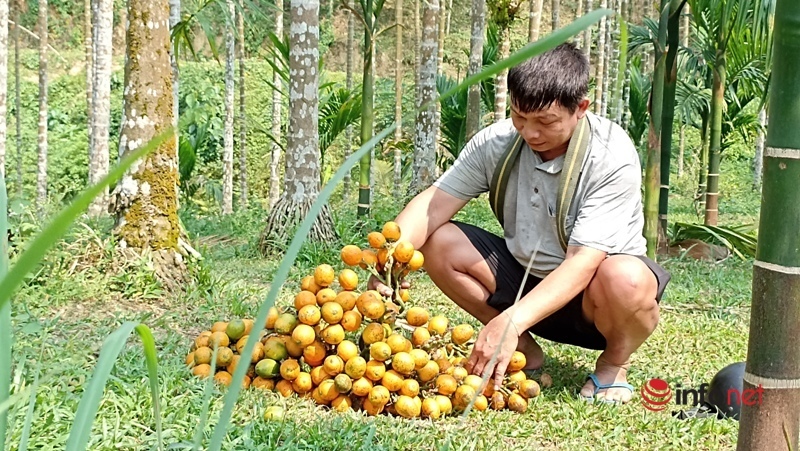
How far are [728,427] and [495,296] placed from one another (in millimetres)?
853

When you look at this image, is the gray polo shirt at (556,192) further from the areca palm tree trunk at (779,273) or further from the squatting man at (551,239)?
the areca palm tree trunk at (779,273)

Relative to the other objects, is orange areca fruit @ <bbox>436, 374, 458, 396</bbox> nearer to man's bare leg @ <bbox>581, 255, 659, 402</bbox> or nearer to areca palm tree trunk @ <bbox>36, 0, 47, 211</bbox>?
man's bare leg @ <bbox>581, 255, 659, 402</bbox>

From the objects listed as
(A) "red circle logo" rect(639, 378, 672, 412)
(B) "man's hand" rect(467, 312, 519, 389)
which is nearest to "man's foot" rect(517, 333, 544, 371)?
(A) "red circle logo" rect(639, 378, 672, 412)

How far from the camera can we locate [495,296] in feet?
9.33

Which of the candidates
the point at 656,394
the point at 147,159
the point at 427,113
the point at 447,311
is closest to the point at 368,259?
the point at 656,394

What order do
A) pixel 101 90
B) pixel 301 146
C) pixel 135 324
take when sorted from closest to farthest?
1. pixel 135 324
2. pixel 301 146
3. pixel 101 90

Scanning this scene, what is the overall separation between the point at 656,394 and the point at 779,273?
1.43 meters

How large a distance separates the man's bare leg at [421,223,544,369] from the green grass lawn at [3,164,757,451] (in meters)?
0.18

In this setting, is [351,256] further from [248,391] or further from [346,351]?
[248,391]

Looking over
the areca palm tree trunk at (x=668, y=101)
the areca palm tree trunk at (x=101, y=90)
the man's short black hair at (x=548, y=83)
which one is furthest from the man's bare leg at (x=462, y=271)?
the areca palm tree trunk at (x=101, y=90)

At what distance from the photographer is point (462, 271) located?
2.84 meters

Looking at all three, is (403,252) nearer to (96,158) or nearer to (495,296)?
(495,296)

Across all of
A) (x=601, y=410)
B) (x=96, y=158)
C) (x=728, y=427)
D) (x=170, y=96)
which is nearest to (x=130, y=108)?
(x=170, y=96)

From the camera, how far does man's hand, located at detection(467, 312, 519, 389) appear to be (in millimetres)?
2215
